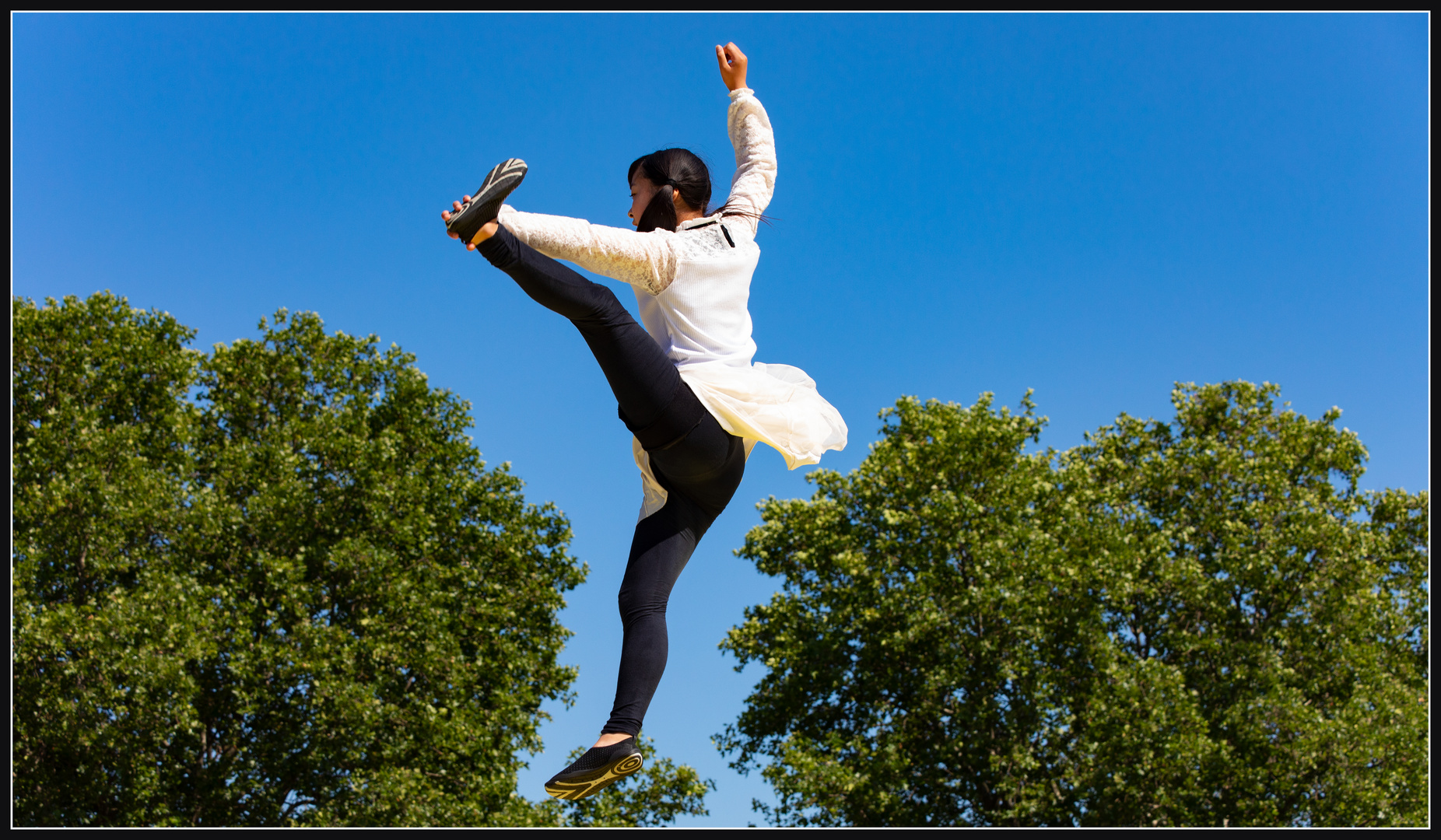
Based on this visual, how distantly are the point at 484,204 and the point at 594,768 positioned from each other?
140 cm

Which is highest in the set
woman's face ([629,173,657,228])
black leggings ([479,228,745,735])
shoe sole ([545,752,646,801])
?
woman's face ([629,173,657,228])

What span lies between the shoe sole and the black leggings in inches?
3.0

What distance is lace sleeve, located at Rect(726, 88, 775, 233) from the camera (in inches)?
145

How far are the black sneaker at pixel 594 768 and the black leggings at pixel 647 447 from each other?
0.06 meters

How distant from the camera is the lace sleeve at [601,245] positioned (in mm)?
3135

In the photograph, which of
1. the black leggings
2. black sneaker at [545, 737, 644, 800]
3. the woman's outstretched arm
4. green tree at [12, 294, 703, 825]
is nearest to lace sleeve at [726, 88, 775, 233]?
the woman's outstretched arm

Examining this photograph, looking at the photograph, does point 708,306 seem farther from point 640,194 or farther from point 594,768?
point 594,768

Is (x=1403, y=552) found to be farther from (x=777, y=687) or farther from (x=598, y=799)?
(x=598, y=799)

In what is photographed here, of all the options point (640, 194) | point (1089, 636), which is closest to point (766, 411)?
point (640, 194)

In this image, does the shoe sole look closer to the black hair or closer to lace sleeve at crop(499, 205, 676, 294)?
lace sleeve at crop(499, 205, 676, 294)

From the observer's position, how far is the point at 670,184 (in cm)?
365

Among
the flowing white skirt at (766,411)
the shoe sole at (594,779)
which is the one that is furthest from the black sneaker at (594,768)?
the flowing white skirt at (766,411)

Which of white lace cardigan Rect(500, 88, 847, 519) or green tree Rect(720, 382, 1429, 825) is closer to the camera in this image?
white lace cardigan Rect(500, 88, 847, 519)

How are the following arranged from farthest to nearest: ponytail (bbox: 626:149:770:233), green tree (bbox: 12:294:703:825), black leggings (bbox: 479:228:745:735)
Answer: green tree (bbox: 12:294:703:825), ponytail (bbox: 626:149:770:233), black leggings (bbox: 479:228:745:735)
